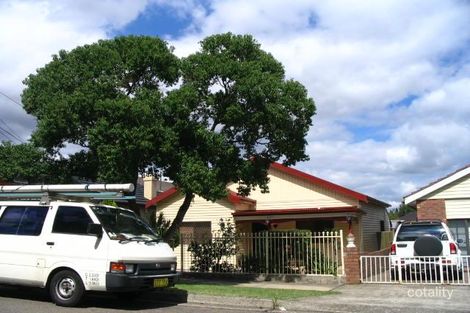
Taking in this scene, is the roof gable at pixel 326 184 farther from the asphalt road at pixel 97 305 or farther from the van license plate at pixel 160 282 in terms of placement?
the van license plate at pixel 160 282

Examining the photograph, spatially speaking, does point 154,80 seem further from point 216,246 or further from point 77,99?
point 216,246

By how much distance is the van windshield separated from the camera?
10.2 m

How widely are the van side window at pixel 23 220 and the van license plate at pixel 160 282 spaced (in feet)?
8.14

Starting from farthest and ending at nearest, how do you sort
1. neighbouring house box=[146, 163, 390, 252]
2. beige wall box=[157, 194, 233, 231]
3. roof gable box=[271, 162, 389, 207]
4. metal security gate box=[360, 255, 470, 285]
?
beige wall box=[157, 194, 233, 231] → roof gable box=[271, 162, 389, 207] → neighbouring house box=[146, 163, 390, 252] → metal security gate box=[360, 255, 470, 285]

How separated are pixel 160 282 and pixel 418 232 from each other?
8.46 meters

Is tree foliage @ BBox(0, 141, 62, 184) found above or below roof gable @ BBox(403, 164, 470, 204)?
above

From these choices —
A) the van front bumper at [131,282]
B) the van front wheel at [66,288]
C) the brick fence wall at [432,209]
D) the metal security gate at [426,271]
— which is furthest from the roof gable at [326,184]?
the van front wheel at [66,288]

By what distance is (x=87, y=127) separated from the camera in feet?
44.7

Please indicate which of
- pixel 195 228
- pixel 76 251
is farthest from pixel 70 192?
pixel 195 228

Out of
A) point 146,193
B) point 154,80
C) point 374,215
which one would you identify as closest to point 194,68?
point 154,80

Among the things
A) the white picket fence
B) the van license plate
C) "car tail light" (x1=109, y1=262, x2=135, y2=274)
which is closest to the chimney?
the white picket fence

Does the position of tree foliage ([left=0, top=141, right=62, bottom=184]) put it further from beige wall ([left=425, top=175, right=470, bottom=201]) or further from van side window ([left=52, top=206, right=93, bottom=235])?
beige wall ([left=425, top=175, right=470, bottom=201])

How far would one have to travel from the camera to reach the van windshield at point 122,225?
33.4 ft

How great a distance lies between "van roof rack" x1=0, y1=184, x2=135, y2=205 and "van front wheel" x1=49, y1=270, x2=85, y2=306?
59.9 inches
